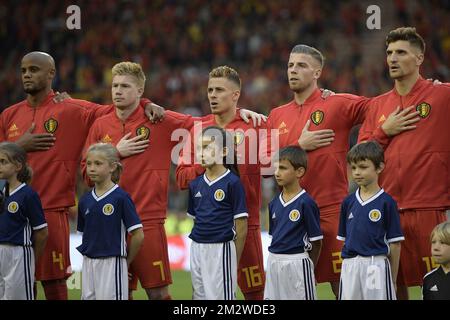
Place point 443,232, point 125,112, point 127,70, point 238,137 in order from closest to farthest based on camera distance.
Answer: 1. point 443,232
2. point 238,137
3. point 127,70
4. point 125,112

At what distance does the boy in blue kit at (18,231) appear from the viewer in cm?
672

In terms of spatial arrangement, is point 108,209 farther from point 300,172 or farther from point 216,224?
point 300,172

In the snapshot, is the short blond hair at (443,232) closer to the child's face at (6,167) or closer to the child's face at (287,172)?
the child's face at (287,172)

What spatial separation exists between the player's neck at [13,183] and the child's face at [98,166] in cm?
65

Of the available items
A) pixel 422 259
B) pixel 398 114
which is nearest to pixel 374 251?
pixel 422 259

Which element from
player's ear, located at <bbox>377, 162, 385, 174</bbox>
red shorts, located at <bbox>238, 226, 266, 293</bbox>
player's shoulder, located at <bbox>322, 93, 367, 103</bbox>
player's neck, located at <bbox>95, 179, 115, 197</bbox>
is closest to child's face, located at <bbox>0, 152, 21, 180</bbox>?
player's neck, located at <bbox>95, 179, 115, 197</bbox>

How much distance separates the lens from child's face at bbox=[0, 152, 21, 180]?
6820 millimetres

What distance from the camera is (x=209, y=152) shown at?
669cm

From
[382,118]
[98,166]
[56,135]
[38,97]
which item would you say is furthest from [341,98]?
[38,97]

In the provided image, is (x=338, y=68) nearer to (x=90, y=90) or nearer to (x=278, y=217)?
(x=90, y=90)

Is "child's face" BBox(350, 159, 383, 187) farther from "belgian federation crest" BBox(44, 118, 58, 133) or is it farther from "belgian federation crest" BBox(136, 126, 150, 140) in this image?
"belgian federation crest" BBox(44, 118, 58, 133)

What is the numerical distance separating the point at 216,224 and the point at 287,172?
2.20 ft

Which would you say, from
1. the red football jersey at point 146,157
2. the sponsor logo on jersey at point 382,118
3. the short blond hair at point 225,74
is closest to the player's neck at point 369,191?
the sponsor logo on jersey at point 382,118
